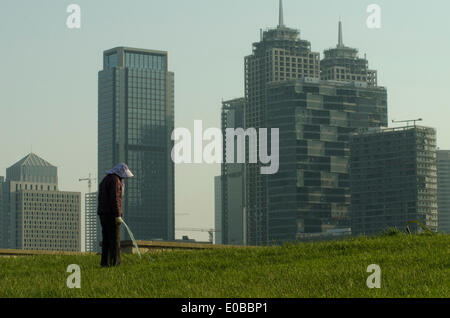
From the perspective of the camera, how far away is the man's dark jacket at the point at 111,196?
21844 millimetres

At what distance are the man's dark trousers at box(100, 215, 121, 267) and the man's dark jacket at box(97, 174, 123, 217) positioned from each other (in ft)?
0.50

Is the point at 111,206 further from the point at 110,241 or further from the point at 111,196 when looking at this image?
the point at 110,241

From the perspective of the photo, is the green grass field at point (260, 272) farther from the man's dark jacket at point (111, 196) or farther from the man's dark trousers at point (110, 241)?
the man's dark jacket at point (111, 196)

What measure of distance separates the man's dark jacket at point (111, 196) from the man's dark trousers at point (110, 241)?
0.15 meters

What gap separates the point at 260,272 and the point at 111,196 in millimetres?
4496

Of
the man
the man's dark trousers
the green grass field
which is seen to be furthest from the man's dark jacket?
the green grass field

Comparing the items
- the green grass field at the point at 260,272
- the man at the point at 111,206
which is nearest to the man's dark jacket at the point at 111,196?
the man at the point at 111,206

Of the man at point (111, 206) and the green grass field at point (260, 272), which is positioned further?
the man at point (111, 206)

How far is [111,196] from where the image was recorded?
21.8m

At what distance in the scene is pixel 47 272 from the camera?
22.4 meters

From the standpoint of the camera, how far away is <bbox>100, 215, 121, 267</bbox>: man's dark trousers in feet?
71.7
